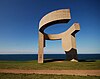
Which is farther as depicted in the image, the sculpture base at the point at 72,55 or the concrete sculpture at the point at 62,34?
the sculpture base at the point at 72,55

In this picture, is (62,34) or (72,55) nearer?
(72,55)

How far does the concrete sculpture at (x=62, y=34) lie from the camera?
25203mm

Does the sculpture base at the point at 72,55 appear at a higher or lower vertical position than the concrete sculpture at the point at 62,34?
lower

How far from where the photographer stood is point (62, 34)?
108ft

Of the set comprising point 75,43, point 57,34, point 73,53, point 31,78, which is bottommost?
point 31,78

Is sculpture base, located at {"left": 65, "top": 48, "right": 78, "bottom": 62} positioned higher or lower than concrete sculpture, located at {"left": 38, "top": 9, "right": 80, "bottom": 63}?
lower

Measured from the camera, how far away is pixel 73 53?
102 ft

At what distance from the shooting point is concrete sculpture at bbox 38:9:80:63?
2520 cm

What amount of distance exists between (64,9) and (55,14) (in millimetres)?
1712

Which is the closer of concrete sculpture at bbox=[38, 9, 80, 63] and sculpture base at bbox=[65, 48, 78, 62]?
concrete sculpture at bbox=[38, 9, 80, 63]

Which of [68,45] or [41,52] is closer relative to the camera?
[41,52]

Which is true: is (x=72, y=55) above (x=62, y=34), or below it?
below

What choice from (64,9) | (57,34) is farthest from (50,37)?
(64,9)

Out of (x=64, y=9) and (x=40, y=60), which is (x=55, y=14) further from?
(x=40, y=60)
